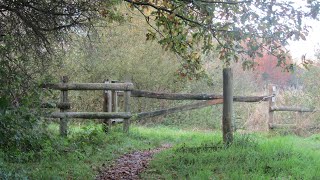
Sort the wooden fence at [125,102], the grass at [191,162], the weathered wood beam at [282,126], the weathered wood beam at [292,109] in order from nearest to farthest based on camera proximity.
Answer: the grass at [191,162], the wooden fence at [125,102], the weathered wood beam at [282,126], the weathered wood beam at [292,109]

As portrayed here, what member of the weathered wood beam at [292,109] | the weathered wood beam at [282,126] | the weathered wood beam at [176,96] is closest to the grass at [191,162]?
the weathered wood beam at [176,96]

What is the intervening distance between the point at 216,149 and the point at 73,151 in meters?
2.60

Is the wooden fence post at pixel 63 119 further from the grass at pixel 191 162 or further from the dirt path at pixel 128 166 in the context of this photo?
the dirt path at pixel 128 166

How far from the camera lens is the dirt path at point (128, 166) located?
5920mm

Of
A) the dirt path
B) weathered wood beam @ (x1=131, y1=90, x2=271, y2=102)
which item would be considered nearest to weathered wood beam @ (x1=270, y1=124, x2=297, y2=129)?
weathered wood beam @ (x1=131, y1=90, x2=271, y2=102)

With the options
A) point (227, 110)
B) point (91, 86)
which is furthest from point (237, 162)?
point (91, 86)

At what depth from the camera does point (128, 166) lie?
6.72m

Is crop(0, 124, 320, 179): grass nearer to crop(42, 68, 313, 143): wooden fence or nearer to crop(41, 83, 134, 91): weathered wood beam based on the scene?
crop(42, 68, 313, 143): wooden fence

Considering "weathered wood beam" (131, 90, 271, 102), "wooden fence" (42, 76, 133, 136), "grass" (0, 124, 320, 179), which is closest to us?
"grass" (0, 124, 320, 179)

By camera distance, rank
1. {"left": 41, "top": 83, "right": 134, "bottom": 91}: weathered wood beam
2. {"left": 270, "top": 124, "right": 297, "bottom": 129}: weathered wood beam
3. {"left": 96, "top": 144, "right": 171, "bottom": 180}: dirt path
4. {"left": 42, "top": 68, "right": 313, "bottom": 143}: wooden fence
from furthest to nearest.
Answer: {"left": 270, "top": 124, "right": 297, "bottom": 129}: weathered wood beam
{"left": 41, "top": 83, "right": 134, "bottom": 91}: weathered wood beam
{"left": 42, "top": 68, "right": 313, "bottom": 143}: wooden fence
{"left": 96, "top": 144, "right": 171, "bottom": 180}: dirt path

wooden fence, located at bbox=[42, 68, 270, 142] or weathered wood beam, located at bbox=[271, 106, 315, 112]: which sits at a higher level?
wooden fence, located at bbox=[42, 68, 270, 142]

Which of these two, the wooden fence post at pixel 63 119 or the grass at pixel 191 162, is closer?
the grass at pixel 191 162

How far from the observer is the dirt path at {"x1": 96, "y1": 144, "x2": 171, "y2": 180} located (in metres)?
5.92

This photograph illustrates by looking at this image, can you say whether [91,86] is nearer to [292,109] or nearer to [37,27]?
[37,27]
